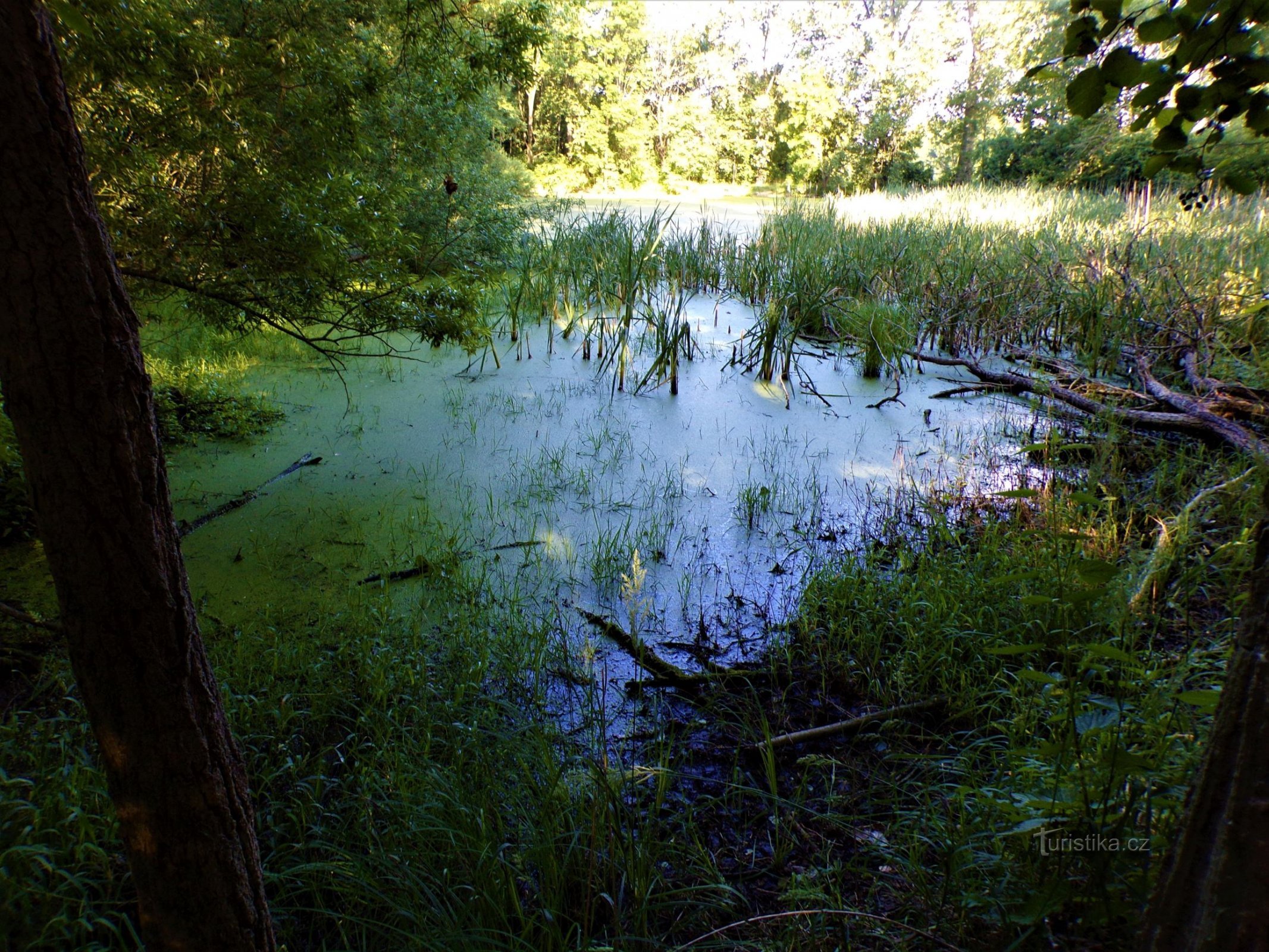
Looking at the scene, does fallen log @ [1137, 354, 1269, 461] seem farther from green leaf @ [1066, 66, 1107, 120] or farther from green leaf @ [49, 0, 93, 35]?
green leaf @ [49, 0, 93, 35]

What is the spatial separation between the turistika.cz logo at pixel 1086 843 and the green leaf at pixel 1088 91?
108 cm

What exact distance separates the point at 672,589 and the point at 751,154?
2348cm

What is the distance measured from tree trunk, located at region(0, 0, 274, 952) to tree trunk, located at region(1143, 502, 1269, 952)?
1.04 meters

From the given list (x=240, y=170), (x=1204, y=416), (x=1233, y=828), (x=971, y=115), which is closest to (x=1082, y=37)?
(x=1233, y=828)

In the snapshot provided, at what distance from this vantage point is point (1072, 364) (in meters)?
4.45

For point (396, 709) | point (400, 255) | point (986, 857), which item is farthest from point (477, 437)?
point (986, 857)

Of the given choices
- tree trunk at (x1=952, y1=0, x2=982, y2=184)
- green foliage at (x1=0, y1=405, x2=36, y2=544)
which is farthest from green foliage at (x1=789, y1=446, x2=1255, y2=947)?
tree trunk at (x1=952, y1=0, x2=982, y2=184)

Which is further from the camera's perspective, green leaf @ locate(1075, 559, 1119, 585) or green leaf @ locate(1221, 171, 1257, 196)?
green leaf @ locate(1221, 171, 1257, 196)

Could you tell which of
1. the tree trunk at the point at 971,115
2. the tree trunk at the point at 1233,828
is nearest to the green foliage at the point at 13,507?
the tree trunk at the point at 1233,828

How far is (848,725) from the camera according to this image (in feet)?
5.75

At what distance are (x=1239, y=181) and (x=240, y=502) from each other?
3184 millimetres

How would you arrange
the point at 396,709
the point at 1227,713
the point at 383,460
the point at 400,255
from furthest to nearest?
the point at 383,460, the point at 400,255, the point at 396,709, the point at 1227,713

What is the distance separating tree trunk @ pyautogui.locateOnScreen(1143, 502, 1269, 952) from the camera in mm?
586

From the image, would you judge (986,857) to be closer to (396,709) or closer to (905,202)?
(396,709)
